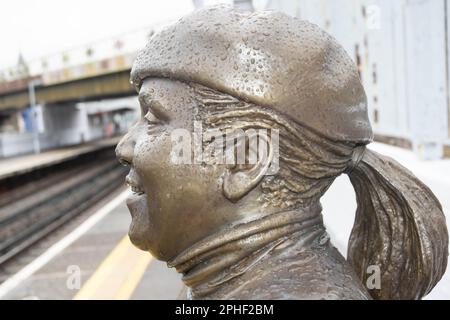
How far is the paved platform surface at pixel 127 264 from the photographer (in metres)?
2.74

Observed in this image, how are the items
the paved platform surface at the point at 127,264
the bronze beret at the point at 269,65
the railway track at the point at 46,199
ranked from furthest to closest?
the railway track at the point at 46,199 < the paved platform surface at the point at 127,264 < the bronze beret at the point at 269,65

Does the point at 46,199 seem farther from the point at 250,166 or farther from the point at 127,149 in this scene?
the point at 250,166

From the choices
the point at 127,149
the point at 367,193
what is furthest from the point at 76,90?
the point at 367,193

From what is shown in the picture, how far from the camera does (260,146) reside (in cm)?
131

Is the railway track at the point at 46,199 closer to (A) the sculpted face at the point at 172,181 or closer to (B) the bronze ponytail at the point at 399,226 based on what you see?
(A) the sculpted face at the point at 172,181

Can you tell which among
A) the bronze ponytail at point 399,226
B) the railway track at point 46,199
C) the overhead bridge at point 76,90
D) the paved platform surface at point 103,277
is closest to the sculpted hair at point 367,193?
the bronze ponytail at point 399,226

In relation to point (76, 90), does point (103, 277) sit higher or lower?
lower

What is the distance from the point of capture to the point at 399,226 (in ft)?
5.19

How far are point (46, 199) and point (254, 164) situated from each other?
1271 cm

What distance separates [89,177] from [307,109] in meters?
17.4

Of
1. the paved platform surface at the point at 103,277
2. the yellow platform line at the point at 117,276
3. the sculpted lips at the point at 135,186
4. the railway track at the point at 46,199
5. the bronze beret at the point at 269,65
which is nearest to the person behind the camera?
the bronze beret at the point at 269,65

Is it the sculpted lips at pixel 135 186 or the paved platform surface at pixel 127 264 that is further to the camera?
the paved platform surface at pixel 127 264

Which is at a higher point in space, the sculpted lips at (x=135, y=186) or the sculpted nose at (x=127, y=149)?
the sculpted nose at (x=127, y=149)

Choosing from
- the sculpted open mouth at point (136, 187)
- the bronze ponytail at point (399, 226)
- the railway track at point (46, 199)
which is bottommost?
the railway track at point (46, 199)
